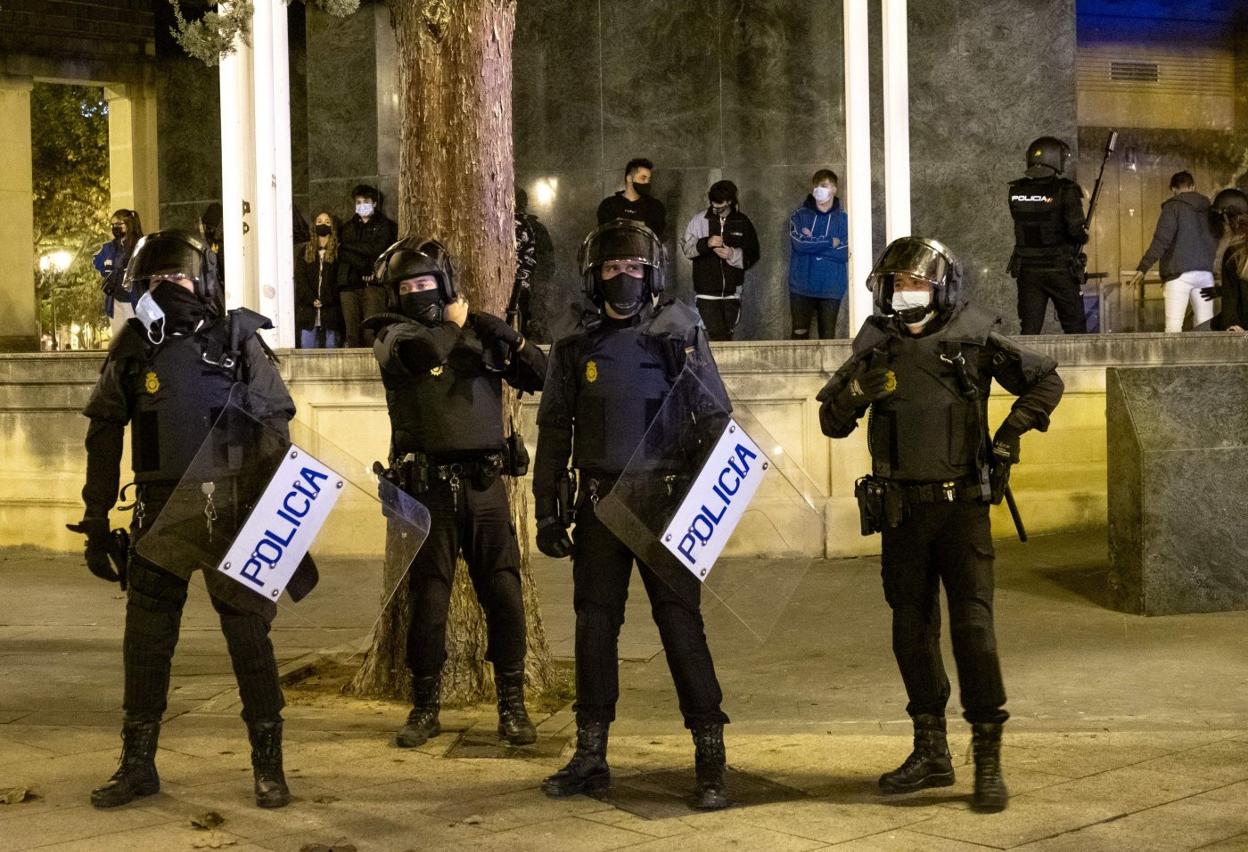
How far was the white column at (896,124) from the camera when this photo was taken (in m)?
12.2

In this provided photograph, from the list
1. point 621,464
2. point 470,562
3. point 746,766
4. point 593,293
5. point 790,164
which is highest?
point 790,164

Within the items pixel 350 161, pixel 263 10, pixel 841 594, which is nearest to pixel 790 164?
pixel 350 161

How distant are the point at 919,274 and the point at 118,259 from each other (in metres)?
9.48

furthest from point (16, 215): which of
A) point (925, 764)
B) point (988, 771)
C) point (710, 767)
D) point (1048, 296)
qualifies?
point (988, 771)

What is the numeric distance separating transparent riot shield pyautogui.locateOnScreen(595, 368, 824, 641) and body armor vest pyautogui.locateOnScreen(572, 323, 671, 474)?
0.11m

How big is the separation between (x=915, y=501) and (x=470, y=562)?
6.09ft

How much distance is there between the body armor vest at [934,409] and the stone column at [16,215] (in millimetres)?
15262

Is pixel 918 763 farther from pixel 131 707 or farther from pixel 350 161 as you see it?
pixel 350 161

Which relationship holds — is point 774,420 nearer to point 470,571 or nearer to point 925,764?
point 470,571

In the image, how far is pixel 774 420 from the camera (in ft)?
38.6

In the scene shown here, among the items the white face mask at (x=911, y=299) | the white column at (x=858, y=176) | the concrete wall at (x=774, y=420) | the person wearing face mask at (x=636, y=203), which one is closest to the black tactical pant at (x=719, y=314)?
the person wearing face mask at (x=636, y=203)

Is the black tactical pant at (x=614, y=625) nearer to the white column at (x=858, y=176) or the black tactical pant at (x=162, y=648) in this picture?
the black tactical pant at (x=162, y=648)

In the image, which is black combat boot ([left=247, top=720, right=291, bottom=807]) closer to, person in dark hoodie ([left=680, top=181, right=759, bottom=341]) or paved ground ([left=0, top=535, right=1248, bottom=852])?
paved ground ([left=0, top=535, right=1248, bottom=852])

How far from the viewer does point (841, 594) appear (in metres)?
10.2
